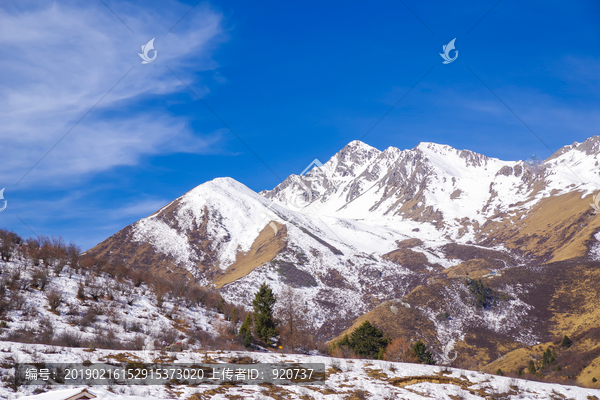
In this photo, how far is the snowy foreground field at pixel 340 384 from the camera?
15130 mm

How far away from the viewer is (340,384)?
18.8 m

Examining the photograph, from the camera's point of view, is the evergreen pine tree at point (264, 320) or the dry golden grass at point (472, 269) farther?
the dry golden grass at point (472, 269)

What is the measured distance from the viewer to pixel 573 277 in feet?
307

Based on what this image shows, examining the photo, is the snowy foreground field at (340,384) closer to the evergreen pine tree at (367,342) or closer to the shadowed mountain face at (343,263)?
the evergreen pine tree at (367,342)

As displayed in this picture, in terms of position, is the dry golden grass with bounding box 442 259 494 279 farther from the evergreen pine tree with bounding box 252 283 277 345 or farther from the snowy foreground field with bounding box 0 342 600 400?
the snowy foreground field with bounding box 0 342 600 400

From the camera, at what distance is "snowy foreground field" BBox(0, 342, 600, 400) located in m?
15.1

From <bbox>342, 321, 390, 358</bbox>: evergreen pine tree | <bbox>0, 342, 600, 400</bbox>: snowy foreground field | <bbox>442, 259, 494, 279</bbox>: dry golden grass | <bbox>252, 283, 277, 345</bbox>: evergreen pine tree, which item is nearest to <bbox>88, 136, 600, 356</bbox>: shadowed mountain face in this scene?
<bbox>442, 259, 494, 279</bbox>: dry golden grass
